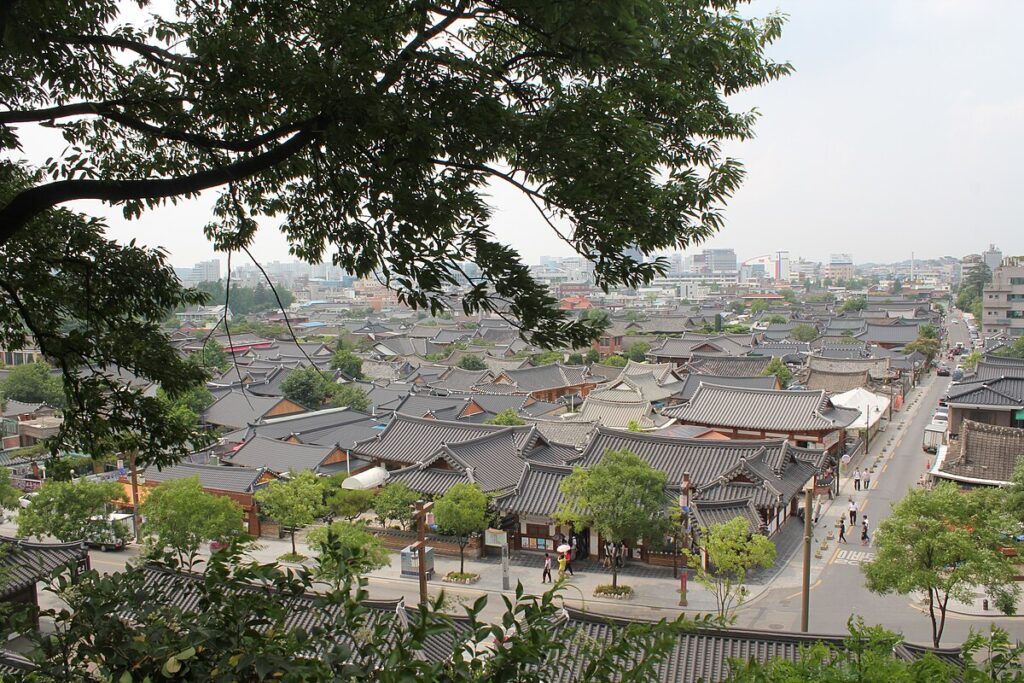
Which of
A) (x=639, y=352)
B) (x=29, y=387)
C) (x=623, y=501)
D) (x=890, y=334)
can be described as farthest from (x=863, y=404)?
(x=29, y=387)

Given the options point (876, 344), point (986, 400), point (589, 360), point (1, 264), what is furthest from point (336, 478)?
point (876, 344)

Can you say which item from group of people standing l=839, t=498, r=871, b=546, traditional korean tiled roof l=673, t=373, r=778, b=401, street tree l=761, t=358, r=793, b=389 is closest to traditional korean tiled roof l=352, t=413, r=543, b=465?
group of people standing l=839, t=498, r=871, b=546

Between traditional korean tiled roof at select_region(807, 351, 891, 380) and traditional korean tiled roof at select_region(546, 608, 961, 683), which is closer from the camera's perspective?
traditional korean tiled roof at select_region(546, 608, 961, 683)

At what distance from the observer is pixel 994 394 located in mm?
29734

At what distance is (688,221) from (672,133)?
2.47 ft

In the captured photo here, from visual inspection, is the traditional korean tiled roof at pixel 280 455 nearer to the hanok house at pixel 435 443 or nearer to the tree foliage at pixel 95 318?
the hanok house at pixel 435 443

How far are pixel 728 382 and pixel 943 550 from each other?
25.9 m

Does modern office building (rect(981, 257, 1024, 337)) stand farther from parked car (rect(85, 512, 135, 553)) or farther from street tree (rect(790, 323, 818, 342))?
parked car (rect(85, 512, 135, 553))

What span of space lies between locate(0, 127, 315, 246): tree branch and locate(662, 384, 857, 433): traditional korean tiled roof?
2869cm

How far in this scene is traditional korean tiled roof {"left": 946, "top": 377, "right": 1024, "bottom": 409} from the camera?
29312 mm

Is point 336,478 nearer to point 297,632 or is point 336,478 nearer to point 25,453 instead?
point 25,453

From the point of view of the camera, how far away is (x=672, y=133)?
201 inches

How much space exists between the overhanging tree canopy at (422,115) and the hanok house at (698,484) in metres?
14.5

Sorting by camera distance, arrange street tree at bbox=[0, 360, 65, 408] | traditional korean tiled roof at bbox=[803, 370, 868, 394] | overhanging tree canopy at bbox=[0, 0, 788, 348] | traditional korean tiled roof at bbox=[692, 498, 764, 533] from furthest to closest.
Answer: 1. traditional korean tiled roof at bbox=[803, 370, 868, 394]
2. street tree at bbox=[0, 360, 65, 408]
3. traditional korean tiled roof at bbox=[692, 498, 764, 533]
4. overhanging tree canopy at bbox=[0, 0, 788, 348]
